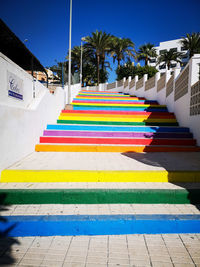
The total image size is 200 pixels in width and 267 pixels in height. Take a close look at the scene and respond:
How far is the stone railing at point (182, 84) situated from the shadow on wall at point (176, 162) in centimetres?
272

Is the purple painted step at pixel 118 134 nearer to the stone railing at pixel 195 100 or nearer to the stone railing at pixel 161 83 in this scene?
the stone railing at pixel 195 100

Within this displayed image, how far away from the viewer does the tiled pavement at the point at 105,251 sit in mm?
1623

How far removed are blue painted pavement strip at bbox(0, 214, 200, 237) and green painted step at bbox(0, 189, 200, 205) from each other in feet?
1.18

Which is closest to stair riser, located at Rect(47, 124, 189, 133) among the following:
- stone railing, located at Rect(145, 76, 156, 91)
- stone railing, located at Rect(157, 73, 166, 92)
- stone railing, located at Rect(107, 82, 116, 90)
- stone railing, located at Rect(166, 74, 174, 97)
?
stone railing, located at Rect(166, 74, 174, 97)

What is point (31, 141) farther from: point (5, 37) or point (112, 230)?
point (5, 37)

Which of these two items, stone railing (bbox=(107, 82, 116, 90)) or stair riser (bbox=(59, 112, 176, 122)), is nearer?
stair riser (bbox=(59, 112, 176, 122))

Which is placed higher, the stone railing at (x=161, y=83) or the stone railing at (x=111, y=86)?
the stone railing at (x=111, y=86)

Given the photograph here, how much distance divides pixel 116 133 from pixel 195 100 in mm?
2737

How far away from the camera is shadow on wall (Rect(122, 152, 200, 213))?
98.8 inches

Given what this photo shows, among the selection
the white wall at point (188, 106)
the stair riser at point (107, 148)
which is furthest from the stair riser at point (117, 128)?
the stair riser at point (107, 148)

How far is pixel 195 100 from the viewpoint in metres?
4.96

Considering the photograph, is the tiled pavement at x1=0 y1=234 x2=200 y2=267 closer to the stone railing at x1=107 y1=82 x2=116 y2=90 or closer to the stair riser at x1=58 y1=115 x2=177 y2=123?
the stair riser at x1=58 y1=115 x2=177 y2=123

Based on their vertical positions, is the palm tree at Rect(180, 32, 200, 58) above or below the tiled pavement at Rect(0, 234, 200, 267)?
above

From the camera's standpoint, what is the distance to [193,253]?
1.73m
